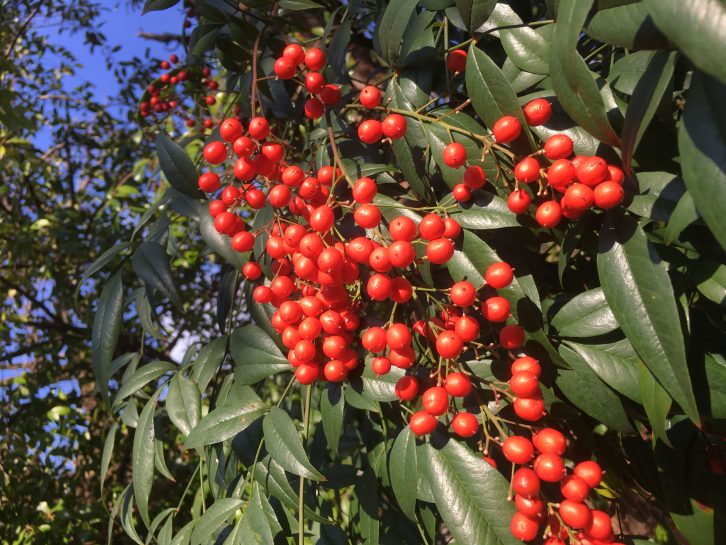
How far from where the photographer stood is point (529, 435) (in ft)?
2.97

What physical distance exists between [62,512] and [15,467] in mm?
315

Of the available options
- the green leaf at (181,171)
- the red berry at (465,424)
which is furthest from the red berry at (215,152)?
the red berry at (465,424)

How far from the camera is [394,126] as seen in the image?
910 mm

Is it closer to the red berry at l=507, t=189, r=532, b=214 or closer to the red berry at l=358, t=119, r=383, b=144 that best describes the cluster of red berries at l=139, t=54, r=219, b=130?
the red berry at l=358, t=119, r=383, b=144

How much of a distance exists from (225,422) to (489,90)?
750mm

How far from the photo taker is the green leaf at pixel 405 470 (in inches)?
34.4

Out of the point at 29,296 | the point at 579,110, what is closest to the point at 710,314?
the point at 579,110

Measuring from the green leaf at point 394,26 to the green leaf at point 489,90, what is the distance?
0.53 feet

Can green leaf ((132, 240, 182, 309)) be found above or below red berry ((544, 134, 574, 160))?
above

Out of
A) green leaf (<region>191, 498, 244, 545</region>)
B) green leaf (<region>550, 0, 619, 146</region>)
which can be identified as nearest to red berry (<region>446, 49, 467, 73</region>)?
green leaf (<region>550, 0, 619, 146</region>)

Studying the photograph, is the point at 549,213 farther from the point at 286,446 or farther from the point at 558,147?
the point at 286,446

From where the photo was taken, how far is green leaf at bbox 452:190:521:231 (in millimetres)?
845

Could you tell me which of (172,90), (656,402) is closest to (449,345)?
(656,402)

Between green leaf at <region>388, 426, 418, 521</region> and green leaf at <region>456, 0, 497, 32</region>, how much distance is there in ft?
2.32
